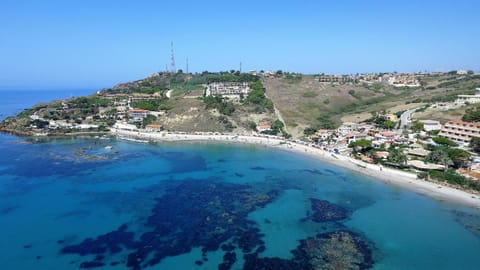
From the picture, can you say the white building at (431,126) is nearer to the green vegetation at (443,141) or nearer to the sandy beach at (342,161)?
the green vegetation at (443,141)

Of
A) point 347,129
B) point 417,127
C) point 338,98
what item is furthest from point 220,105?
point 417,127

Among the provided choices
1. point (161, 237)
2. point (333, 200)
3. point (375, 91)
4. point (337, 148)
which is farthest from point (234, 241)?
point (375, 91)

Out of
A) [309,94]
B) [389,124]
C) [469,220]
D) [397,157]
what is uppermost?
[309,94]

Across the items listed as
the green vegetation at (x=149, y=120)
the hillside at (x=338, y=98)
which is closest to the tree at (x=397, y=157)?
the hillside at (x=338, y=98)

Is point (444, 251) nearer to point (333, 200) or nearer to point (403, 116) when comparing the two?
point (333, 200)

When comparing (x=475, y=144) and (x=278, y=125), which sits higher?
(x=475, y=144)

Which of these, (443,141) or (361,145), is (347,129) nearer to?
(361,145)

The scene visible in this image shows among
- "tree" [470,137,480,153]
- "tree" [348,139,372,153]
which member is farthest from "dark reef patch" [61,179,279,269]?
"tree" [470,137,480,153]

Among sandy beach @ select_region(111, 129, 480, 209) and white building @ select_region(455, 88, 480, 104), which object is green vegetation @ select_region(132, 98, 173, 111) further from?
white building @ select_region(455, 88, 480, 104)
